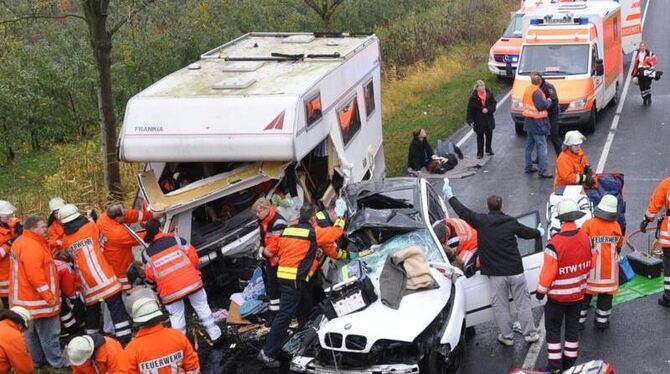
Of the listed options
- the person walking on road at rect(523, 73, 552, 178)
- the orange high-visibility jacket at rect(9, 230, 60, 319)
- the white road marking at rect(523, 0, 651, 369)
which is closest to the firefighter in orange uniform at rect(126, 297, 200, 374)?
the orange high-visibility jacket at rect(9, 230, 60, 319)

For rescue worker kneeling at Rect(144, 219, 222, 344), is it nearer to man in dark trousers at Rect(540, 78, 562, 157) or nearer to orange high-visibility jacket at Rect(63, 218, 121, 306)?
orange high-visibility jacket at Rect(63, 218, 121, 306)

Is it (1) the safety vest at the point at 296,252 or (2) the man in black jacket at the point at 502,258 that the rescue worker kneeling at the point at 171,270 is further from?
(2) the man in black jacket at the point at 502,258

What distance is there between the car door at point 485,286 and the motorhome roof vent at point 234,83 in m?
4.03

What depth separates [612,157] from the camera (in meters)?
15.4

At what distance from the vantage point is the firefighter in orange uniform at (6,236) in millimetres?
8617

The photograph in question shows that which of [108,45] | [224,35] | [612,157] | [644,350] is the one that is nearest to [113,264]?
[108,45]

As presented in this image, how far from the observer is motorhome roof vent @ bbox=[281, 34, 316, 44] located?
1404 cm

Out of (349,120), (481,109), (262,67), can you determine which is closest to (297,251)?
(262,67)

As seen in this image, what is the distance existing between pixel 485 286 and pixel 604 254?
127cm

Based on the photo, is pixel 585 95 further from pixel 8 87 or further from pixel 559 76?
pixel 8 87

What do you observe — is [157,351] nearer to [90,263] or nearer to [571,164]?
[90,263]

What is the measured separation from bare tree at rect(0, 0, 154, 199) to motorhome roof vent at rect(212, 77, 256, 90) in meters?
2.76

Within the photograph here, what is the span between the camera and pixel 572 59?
56.4 ft

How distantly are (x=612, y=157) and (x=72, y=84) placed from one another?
1436 cm
